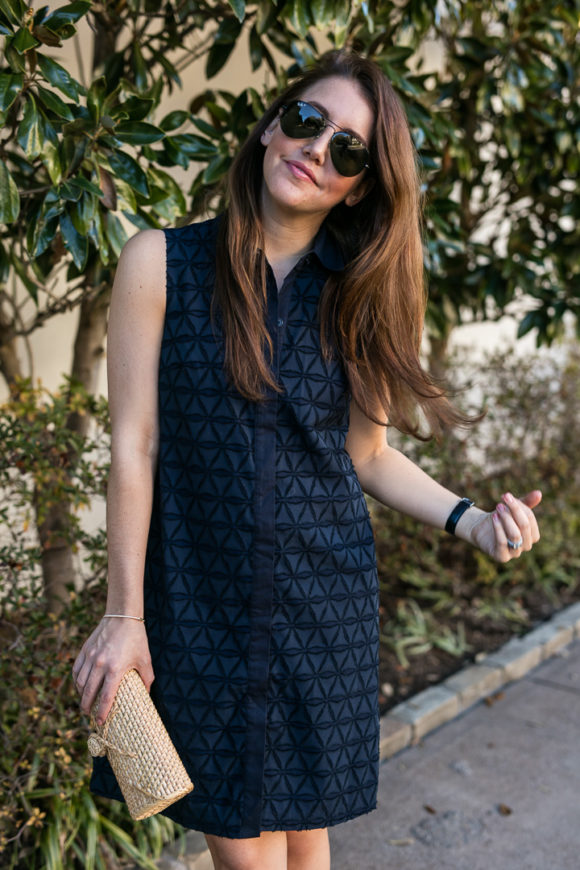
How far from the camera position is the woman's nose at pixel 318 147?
1912mm

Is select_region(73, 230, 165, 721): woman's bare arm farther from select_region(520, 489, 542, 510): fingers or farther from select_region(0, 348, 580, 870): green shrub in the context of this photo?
select_region(0, 348, 580, 870): green shrub

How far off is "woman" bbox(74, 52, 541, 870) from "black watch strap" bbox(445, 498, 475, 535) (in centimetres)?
2

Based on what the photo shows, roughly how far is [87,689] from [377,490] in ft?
2.86

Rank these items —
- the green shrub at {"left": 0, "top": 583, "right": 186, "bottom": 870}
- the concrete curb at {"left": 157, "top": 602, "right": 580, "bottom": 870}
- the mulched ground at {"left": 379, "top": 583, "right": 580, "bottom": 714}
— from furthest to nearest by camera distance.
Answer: the mulched ground at {"left": 379, "top": 583, "right": 580, "bottom": 714}
the concrete curb at {"left": 157, "top": 602, "right": 580, "bottom": 870}
the green shrub at {"left": 0, "top": 583, "right": 186, "bottom": 870}

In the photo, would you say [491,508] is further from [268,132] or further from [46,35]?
[46,35]

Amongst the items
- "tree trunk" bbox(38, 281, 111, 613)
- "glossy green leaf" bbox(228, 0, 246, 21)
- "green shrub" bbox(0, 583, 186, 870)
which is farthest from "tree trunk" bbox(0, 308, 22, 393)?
"glossy green leaf" bbox(228, 0, 246, 21)

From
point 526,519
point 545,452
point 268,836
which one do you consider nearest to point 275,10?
point 526,519

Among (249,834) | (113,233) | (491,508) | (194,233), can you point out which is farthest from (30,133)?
(491,508)

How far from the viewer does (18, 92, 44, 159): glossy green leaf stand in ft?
7.10

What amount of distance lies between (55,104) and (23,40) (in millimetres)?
169

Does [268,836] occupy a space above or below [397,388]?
below

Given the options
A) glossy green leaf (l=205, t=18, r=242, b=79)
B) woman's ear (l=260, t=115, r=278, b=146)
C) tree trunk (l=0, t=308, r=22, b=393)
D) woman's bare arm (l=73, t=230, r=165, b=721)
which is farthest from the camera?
tree trunk (l=0, t=308, r=22, b=393)

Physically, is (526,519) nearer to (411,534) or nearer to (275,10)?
(275,10)

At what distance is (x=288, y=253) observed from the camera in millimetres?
2035
